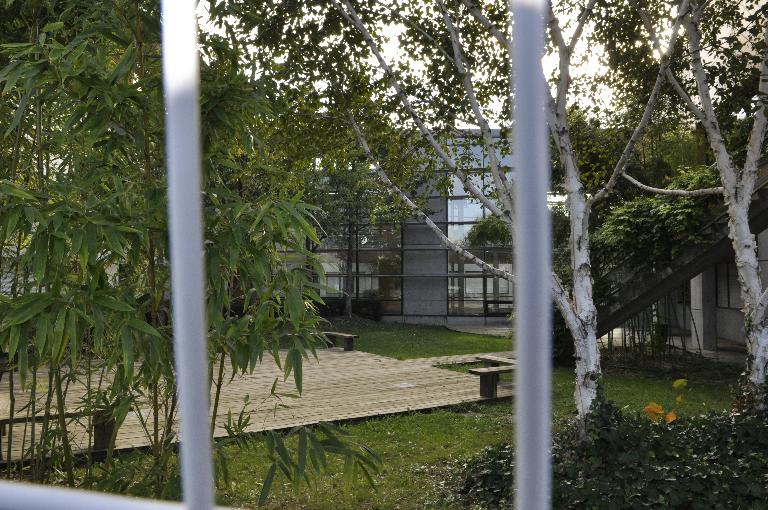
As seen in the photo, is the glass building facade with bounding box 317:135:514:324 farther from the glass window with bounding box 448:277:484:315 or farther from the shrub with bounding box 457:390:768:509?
the shrub with bounding box 457:390:768:509

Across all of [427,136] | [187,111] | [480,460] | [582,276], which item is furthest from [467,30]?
[187,111]

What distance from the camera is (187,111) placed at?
0.41 meters

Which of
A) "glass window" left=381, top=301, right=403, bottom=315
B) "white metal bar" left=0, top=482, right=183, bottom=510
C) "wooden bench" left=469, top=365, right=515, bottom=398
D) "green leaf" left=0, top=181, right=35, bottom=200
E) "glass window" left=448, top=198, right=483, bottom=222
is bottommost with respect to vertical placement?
"wooden bench" left=469, top=365, right=515, bottom=398

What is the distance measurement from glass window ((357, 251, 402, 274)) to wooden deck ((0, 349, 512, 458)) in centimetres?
897

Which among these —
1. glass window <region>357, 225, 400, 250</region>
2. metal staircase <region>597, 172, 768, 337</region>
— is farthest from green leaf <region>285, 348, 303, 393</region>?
glass window <region>357, 225, 400, 250</region>

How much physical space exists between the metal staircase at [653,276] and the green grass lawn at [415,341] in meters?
3.89

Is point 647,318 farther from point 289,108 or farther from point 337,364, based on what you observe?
point 289,108

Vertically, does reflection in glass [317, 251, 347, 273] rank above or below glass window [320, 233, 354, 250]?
below

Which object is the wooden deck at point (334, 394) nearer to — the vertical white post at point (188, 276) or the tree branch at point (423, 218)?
the tree branch at point (423, 218)

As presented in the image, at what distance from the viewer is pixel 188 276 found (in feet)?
→ 1.34

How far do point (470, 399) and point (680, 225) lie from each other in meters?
3.44

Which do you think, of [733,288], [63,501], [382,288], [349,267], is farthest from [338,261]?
[63,501]

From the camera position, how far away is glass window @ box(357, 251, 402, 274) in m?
20.9

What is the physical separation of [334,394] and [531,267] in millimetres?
8692
